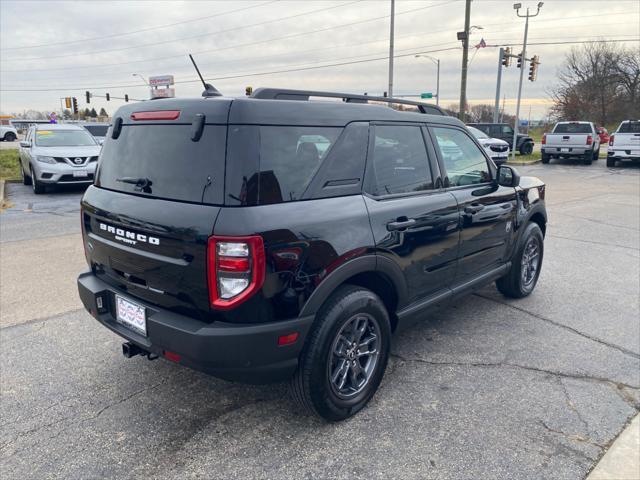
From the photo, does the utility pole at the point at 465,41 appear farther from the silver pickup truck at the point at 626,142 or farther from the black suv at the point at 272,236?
the black suv at the point at 272,236

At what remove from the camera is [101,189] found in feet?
10.3

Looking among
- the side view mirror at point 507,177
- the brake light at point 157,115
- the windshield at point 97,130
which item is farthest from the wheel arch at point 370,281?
the windshield at point 97,130

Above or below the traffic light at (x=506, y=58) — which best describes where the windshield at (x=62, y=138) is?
below

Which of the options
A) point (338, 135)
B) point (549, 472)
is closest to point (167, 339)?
point (338, 135)

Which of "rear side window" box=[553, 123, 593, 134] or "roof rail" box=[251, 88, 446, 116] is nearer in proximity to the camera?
"roof rail" box=[251, 88, 446, 116]

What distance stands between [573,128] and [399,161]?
22.7 meters

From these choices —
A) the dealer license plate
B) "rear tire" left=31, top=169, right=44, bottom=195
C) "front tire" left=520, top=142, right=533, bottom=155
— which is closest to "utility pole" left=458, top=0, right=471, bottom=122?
"front tire" left=520, top=142, right=533, bottom=155

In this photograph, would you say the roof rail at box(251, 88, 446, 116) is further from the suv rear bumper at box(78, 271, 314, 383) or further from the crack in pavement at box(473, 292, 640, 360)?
the crack in pavement at box(473, 292, 640, 360)

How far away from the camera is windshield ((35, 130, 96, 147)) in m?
12.7

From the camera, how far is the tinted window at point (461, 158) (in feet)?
12.1

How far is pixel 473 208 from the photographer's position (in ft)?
12.4

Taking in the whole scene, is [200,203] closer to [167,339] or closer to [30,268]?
[167,339]

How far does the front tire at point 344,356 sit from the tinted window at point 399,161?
73 centimetres

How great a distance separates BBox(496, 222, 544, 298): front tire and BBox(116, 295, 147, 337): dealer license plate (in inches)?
135
